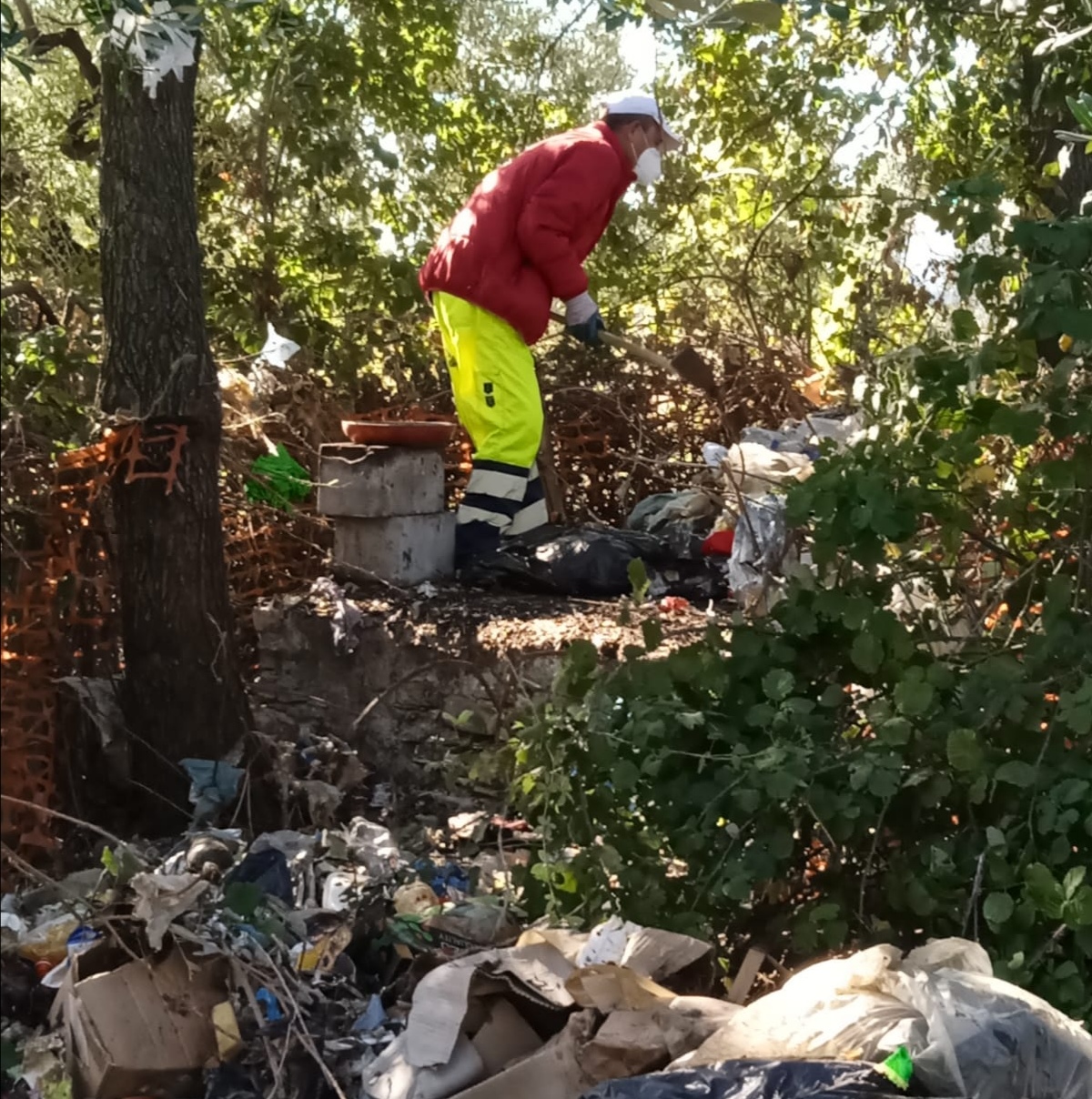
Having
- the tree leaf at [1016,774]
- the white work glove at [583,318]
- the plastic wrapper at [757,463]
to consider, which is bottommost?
the tree leaf at [1016,774]

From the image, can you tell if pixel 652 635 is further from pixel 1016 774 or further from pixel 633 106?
pixel 633 106

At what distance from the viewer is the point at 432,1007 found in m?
2.29

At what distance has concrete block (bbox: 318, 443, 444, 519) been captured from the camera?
4848 millimetres

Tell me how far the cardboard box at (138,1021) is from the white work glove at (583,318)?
324 centimetres

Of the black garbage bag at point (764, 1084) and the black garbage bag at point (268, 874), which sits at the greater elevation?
the black garbage bag at point (764, 1084)

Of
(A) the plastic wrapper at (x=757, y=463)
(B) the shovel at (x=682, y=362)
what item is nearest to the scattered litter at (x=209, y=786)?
(A) the plastic wrapper at (x=757, y=463)

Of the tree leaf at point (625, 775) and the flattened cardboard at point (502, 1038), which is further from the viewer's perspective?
the tree leaf at point (625, 775)

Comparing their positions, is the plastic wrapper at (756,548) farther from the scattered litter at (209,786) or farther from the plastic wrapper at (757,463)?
the scattered litter at (209,786)

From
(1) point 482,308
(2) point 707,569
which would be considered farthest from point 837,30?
(2) point 707,569

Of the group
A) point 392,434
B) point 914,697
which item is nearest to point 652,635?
point 914,697

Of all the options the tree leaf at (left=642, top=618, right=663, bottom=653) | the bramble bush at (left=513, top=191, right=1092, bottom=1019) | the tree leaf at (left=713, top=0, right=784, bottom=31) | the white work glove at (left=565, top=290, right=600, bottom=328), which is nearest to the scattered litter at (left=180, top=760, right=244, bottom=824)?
the bramble bush at (left=513, top=191, right=1092, bottom=1019)

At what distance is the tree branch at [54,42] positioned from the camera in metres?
2.65

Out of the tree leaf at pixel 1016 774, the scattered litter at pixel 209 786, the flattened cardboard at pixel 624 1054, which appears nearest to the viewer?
the flattened cardboard at pixel 624 1054

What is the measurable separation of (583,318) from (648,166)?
0.63 meters
